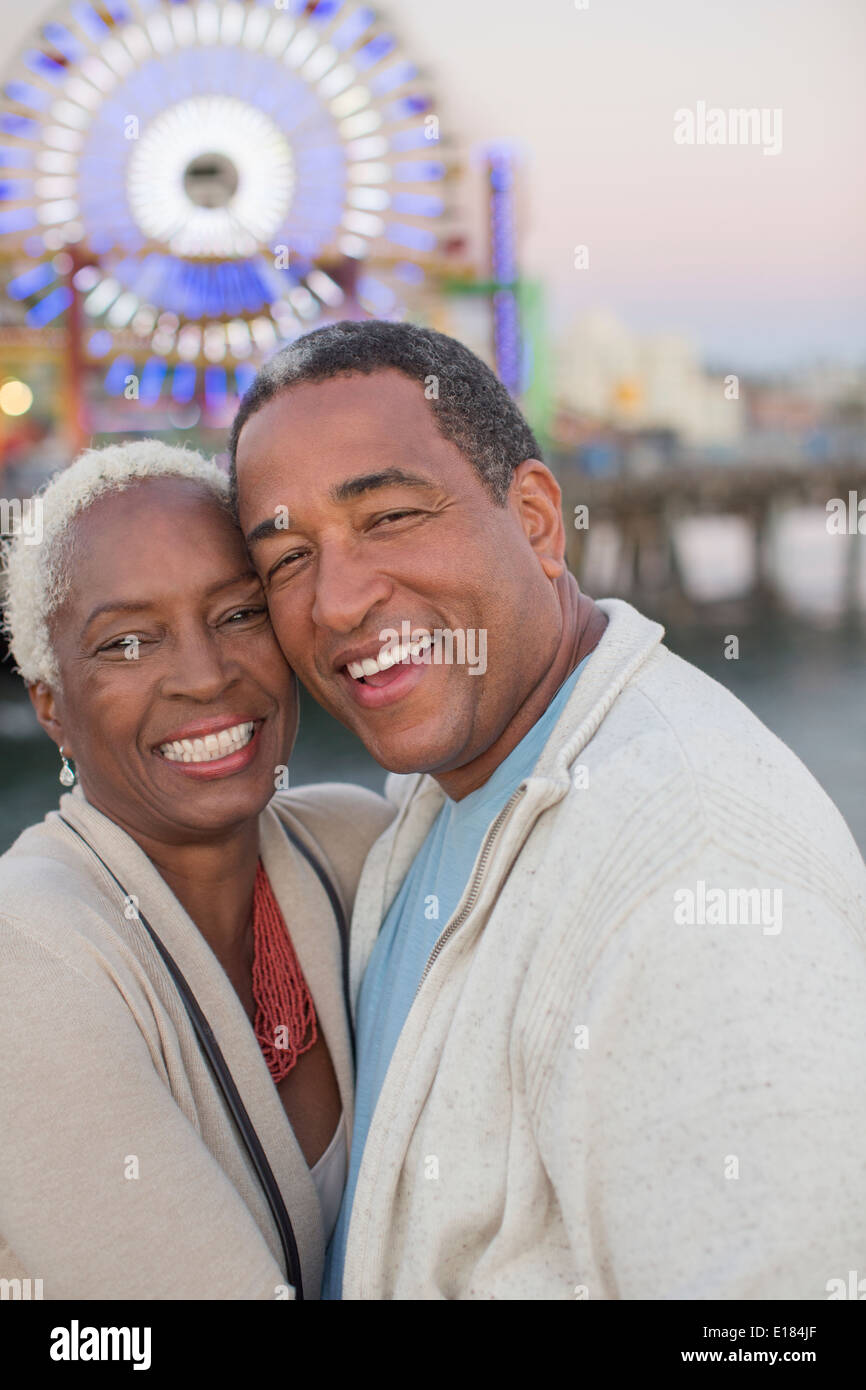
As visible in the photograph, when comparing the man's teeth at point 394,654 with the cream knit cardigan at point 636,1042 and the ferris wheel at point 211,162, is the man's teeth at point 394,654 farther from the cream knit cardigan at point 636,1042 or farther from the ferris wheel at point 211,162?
the ferris wheel at point 211,162

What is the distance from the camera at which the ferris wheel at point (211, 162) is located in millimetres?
27062

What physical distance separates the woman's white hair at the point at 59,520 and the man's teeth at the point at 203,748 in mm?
318

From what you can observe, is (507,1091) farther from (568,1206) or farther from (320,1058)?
(320,1058)

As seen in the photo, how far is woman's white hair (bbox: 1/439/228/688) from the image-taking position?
2496 mm

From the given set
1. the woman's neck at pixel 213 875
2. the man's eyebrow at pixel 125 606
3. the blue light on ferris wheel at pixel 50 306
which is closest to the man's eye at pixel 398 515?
the man's eyebrow at pixel 125 606

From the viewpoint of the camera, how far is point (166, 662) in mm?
2451

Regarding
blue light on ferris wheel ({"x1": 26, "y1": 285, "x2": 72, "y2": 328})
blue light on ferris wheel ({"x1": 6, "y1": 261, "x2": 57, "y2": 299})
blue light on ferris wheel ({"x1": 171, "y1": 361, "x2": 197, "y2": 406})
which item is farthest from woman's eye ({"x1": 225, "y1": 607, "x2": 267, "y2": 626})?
blue light on ferris wheel ({"x1": 26, "y1": 285, "x2": 72, "y2": 328})

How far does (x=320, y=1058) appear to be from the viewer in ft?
8.63

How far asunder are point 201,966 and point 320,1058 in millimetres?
416

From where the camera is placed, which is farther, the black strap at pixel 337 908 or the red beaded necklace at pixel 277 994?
the black strap at pixel 337 908

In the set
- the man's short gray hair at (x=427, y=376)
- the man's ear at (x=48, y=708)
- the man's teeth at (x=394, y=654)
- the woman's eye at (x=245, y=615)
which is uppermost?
the man's short gray hair at (x=427, y=376)

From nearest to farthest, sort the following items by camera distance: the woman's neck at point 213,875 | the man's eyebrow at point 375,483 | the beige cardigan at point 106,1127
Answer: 1. the beige cardigan at point 106,1127
2. the man's eyebrow at point 375,483
3. the woman's neck at point 213,875

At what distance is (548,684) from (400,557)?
37 centimetres
